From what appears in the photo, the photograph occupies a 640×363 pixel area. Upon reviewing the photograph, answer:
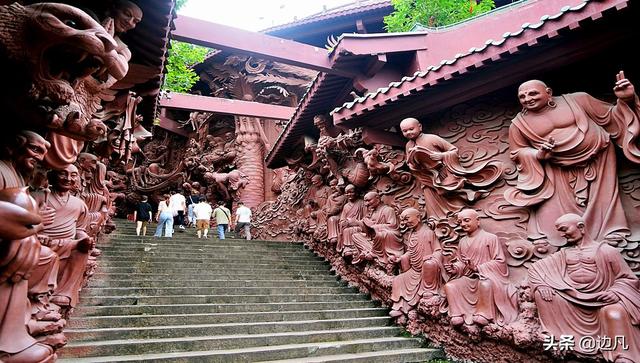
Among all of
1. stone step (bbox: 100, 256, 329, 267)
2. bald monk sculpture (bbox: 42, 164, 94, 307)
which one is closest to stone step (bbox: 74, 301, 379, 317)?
bald monk sculpture (bbox: 42, 164, 94, 307)

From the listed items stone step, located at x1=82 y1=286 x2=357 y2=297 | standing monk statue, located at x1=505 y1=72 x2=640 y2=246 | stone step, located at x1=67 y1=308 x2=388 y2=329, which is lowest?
stone step, located at x1=67 y1=308 x2=388 y2=329

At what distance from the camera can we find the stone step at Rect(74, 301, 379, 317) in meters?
5.52

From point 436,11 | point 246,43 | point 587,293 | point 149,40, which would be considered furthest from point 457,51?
point 149,40

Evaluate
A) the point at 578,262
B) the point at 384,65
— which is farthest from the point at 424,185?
the point at 384,65

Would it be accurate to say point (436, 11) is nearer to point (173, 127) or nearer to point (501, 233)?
point (501, 233)

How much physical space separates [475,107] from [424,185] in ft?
5.07

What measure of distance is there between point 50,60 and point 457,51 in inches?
310

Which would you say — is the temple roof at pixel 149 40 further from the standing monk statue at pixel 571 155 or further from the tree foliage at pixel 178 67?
the tree foliage at pixel 178 67

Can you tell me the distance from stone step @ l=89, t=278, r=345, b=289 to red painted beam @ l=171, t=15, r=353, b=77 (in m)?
4.80

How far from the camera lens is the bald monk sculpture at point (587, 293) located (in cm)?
406

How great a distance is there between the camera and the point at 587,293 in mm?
4328

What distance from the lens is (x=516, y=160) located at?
18.1ft

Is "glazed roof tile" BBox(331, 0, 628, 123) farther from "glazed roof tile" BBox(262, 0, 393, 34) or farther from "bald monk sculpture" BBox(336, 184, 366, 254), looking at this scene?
"glazed roof tile" BBox(262, 0, 393, 34)

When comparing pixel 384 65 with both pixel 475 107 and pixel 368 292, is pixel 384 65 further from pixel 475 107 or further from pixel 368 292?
pixel 368 292
